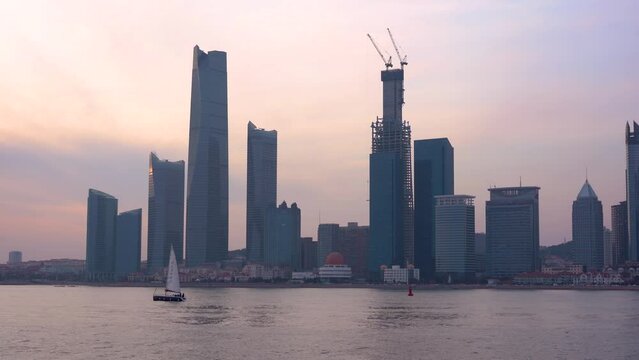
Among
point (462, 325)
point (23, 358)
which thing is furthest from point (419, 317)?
point (23, 358)

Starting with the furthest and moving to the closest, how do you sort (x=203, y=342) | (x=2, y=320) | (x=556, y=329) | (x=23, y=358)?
(x=2, y=320)
(x=556, y=329)
(x=203, y=342)
(x=23, y=358)

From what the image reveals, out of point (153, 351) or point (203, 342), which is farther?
point (203, 342)

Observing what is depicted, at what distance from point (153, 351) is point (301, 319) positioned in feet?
183

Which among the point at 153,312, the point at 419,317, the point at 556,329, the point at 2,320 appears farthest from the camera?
the point at 153,312

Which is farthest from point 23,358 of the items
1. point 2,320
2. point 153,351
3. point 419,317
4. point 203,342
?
point 419,317

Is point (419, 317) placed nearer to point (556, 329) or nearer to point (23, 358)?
point (556, 329)

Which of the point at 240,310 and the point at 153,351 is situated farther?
the point at 240,310

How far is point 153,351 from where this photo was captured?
10238 centimetres

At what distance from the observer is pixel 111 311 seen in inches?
7219

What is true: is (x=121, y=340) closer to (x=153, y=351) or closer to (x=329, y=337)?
(x=153, y=351)

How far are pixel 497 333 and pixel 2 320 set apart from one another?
3396 inches

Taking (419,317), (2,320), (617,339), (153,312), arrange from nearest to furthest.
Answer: (617,339) → (2,320) → (419,317) → (153,312)

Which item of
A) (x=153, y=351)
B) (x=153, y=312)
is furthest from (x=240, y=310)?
(x=153, y=351)

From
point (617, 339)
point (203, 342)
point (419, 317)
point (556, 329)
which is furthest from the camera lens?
point (419, 317)
